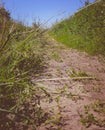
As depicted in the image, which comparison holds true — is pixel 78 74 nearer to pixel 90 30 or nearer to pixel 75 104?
pixel 75 104

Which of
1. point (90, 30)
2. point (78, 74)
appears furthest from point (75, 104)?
point (90, 30)

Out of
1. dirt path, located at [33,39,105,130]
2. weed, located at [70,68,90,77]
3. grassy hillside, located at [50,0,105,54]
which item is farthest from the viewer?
grassy hillside, located at [50,0,105,54]

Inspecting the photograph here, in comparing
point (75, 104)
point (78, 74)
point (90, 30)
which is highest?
point (90, 30)

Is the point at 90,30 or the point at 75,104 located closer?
the point at 75,104

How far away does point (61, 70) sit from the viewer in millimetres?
6363

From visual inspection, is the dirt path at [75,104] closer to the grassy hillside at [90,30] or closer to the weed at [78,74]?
the weed at [78,74]

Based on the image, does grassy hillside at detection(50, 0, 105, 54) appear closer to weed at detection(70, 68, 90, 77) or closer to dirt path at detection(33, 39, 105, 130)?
weed at detection(70, 68, 90, 77)

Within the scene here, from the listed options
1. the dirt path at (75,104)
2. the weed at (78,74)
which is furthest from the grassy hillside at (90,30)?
the dirt path at (75,104)

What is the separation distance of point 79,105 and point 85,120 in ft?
1.84

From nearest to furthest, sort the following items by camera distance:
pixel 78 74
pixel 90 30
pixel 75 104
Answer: pixel 75 104
pixel 78 74
pixel 90 30

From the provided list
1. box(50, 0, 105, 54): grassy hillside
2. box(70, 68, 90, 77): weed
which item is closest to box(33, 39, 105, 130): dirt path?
box(70, 68, 90, 77): weed

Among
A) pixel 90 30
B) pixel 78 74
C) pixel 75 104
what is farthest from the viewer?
pixel 90 30

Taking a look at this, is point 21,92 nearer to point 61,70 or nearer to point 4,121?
point 4,121

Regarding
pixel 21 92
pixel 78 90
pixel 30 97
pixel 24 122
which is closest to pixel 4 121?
pixel 24 122
